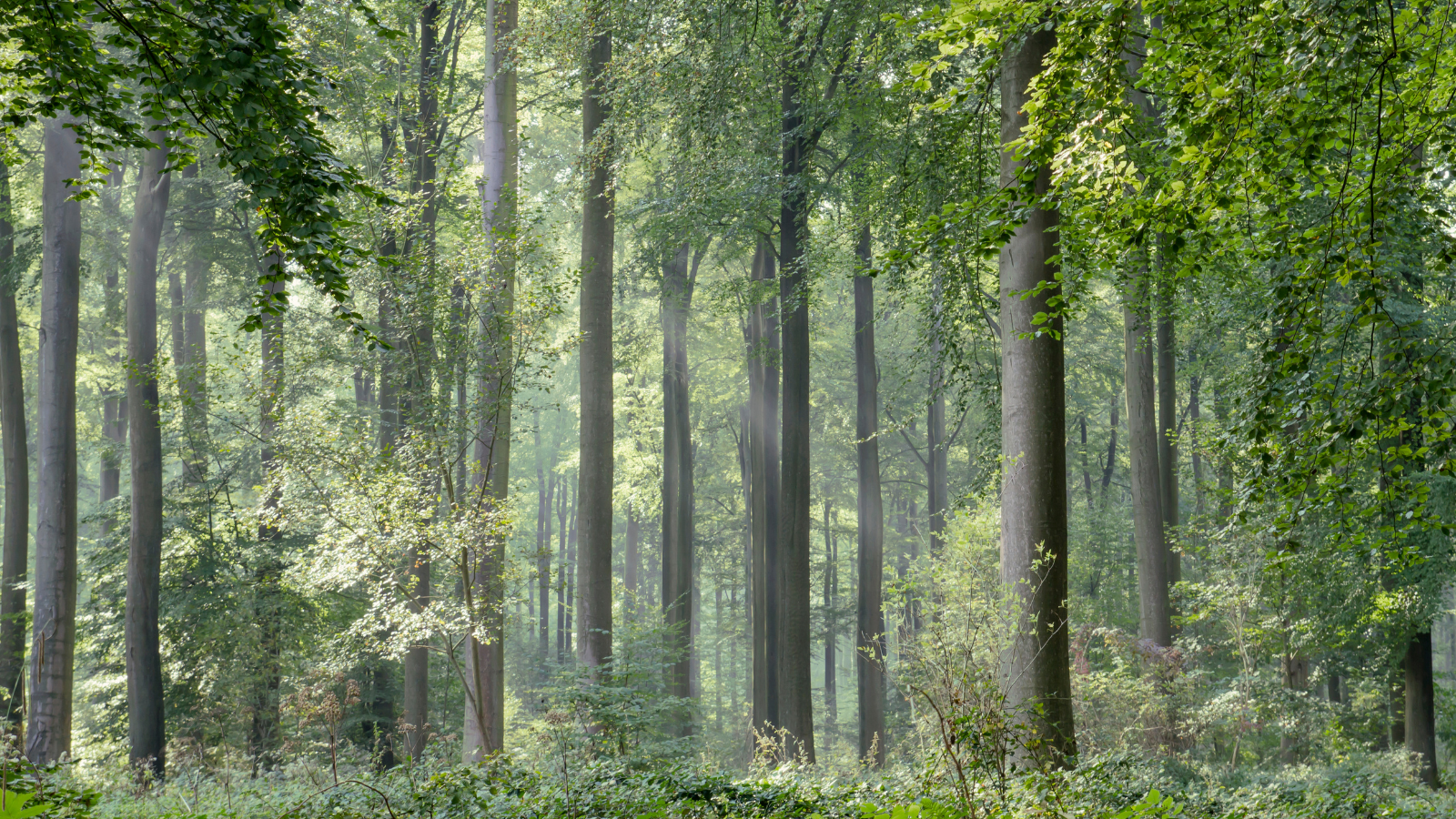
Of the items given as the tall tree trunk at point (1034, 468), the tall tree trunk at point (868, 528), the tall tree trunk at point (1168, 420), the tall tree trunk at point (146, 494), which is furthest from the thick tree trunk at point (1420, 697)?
the tall tree trunk at point (146, 494)

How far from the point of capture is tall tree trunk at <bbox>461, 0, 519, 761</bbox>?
347 inches

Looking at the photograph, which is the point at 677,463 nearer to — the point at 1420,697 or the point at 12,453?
the point at 12,453

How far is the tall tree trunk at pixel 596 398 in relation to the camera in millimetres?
11109

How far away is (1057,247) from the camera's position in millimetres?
5891

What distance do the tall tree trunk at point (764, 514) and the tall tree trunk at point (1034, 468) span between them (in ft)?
26.5

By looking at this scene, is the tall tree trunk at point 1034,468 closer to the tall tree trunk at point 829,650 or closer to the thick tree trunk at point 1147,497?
the thick tree trunk at point 1147,497

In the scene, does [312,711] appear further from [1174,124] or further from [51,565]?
[1174,124]

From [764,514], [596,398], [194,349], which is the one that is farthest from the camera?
[194,349]

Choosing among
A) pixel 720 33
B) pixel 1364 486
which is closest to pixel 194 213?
pixel 720 33

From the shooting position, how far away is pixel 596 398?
11609mm

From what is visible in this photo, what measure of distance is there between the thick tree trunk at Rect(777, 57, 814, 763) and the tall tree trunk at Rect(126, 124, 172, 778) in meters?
7.88

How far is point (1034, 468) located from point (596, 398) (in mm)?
6902

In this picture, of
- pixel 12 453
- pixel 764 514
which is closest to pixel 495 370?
pixel 764 514

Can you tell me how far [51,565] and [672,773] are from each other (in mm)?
9688
